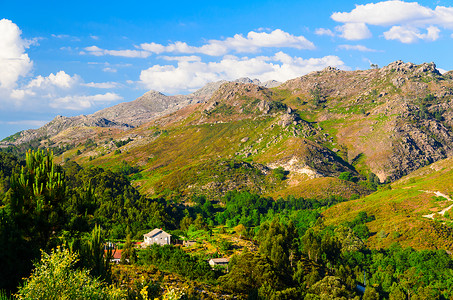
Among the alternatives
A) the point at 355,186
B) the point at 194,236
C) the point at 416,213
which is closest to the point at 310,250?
the point at 194,236

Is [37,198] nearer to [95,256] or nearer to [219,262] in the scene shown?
[95,256]

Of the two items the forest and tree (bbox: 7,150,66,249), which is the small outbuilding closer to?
the forest

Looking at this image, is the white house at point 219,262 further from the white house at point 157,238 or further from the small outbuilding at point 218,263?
the white house at point 157,238

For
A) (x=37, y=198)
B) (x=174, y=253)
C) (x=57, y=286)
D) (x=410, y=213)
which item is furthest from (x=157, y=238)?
(x=410, y=213)

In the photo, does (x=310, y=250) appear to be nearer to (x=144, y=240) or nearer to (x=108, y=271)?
(x=144, y=240)

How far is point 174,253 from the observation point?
192 feet

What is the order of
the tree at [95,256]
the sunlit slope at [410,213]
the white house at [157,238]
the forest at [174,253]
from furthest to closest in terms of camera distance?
the sunlit slope at [410,213] → the white house at [157,238] → the tree at [95,256] → the forest at [174,253]

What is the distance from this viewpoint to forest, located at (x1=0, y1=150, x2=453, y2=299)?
86.2 feet

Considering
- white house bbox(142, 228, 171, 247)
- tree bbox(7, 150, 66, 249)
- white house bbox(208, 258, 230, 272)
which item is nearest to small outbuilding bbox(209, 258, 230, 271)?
white house bbox(208, 258, 230, 272)

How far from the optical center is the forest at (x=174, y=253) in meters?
26.3

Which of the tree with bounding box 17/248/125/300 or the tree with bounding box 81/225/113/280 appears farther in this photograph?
the tree with bounding box 81/225/113/280

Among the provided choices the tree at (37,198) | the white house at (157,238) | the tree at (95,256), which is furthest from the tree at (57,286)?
the white house at (157,238)

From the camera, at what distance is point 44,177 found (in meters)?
31.4

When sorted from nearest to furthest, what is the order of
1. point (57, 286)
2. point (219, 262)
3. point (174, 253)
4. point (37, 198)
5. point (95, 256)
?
1. point (57, 286)
2. point (95, 256)
3. point (37, 198)
4. point (174, 253)
5. point (219, 262)
